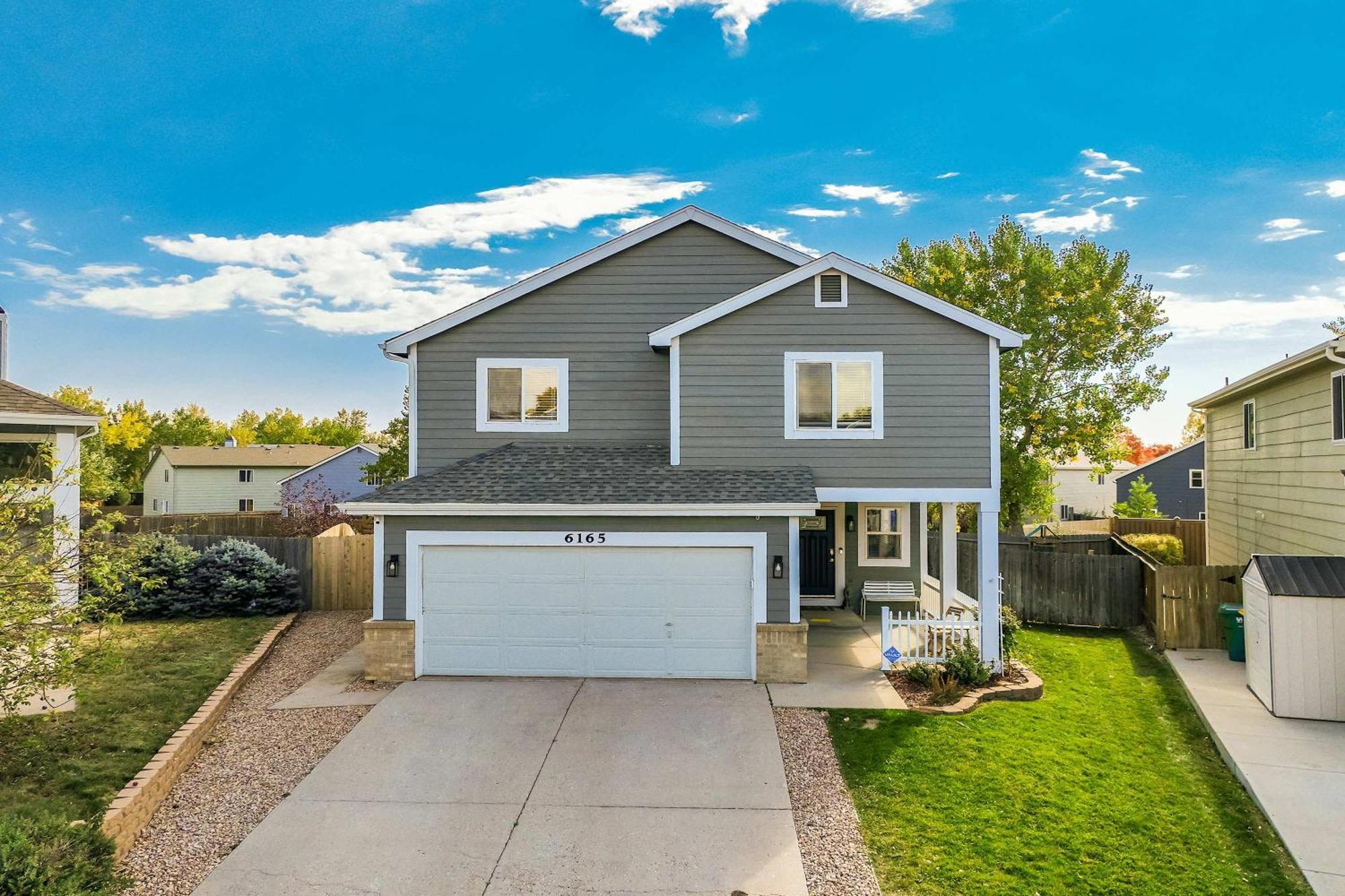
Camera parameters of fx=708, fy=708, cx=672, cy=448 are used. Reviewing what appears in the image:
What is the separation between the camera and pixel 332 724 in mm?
8984

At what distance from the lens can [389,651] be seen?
35.1ft

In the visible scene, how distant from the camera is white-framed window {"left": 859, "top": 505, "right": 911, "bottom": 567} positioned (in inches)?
611

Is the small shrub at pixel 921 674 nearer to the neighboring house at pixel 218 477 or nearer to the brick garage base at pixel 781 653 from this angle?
the brick garage base at pixel 781 653

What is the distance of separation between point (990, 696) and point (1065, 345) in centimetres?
2200

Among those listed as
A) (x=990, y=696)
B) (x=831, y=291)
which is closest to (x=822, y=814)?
(x=990, y=696)

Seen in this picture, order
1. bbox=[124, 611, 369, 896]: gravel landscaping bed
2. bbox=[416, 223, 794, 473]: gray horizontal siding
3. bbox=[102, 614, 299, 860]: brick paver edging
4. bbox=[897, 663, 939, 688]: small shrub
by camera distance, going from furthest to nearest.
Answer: bbox=[416, 223, 794, 473]: gray horizontal siding → bbox=[897, 663, 939, 688]: small shrub → bbox=[102, 614, 299, 860]: brick paver edging → bbox=[124, 611, 369, 896]: gravel landscaping bed

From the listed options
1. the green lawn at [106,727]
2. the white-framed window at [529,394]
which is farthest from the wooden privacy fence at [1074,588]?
the green lawn at [106,727]

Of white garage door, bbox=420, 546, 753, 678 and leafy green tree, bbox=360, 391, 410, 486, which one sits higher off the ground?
leafy green tree, bbox=360, 391, 410, 486

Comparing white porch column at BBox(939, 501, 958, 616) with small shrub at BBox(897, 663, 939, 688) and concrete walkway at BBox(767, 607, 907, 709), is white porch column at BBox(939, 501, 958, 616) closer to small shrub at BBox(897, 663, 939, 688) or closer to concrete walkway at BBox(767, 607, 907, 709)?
concrete walkway at BBox(767, 607, 907, 709)

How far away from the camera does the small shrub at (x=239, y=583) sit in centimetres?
1417

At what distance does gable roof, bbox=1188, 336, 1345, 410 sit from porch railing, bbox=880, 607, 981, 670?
6.19m

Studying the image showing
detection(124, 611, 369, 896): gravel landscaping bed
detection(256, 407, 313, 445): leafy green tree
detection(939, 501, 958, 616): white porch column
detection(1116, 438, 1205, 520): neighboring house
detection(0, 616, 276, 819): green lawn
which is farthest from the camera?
detection(256, 407, 313, 445): leafy green tree

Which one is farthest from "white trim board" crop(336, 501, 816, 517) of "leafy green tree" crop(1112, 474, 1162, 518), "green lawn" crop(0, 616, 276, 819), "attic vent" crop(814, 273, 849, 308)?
"leafy green tree" crop(1112, 474, 1162, 518)

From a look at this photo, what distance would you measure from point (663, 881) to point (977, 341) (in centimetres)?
915
